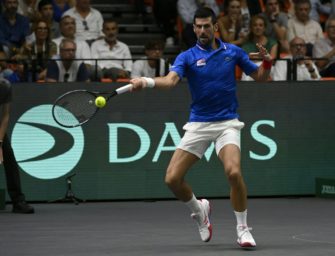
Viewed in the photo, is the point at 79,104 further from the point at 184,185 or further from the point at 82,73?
the point at 82,73

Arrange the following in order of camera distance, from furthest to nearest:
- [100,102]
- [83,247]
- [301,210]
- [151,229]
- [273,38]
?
[273,38]
[301,210]
[151,229]
[83,247]
[100,102]

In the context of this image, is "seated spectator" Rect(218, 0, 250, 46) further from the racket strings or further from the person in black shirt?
the racket strings

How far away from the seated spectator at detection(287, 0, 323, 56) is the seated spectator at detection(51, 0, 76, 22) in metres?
3.50

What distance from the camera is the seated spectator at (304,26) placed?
16953 mm

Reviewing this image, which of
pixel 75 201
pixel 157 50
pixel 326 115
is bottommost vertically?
pixel 75 201

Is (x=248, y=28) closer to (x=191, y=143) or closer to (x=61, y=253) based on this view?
(x=191, y=143)

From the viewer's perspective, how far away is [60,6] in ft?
55.3

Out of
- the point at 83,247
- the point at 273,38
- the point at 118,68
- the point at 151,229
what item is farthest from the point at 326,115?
the point at 83,247

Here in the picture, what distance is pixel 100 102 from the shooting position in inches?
358

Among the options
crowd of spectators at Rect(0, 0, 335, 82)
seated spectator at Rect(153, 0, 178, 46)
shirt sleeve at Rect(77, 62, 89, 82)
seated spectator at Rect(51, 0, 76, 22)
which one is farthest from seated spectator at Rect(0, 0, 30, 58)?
seated spectator at Rect(153, 0, 178, 46)

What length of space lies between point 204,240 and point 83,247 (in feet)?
3.90

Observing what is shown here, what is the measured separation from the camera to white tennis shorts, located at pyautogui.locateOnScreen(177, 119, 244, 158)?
1018 cm

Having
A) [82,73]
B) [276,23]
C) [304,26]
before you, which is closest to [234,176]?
[82,73]

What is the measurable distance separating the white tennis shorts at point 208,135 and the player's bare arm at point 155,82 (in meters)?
0.62
